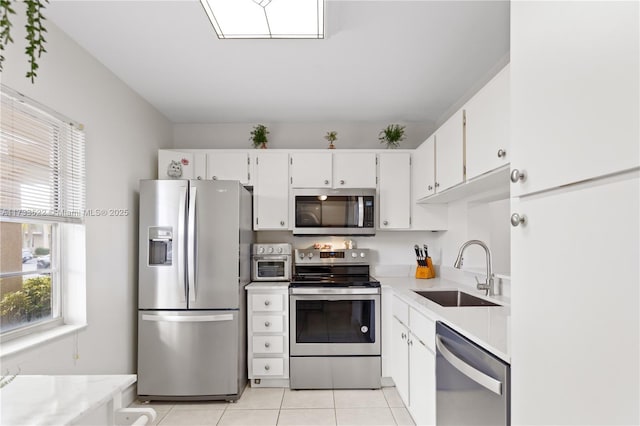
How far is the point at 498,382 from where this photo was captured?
1.26 m

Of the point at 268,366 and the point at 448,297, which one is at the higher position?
the point at 448,297

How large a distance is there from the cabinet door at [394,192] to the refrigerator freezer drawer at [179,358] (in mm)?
1806

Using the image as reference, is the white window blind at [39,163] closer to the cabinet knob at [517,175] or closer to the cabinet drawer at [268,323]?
the cabinet drawer at [268,323]

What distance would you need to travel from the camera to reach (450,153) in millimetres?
2520

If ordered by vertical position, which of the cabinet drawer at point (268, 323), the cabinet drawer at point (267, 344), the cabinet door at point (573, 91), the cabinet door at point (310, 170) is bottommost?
the cabinet drawer at point (267, 344)

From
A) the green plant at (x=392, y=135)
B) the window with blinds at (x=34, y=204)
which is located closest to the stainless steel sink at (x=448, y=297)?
the green plant at (x=392, y=135)

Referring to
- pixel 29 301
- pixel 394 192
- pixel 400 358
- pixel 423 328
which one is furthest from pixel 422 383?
pixel 29 301

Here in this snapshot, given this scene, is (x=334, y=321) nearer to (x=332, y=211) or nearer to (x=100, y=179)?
(x=332, y=211)

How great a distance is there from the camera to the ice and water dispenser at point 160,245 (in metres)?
2.92

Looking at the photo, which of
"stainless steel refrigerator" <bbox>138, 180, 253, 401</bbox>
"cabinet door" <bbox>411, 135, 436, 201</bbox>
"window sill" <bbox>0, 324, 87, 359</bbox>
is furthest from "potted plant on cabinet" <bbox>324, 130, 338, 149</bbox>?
"window sill" <bbox>0, 324, 87, 359</bbox>

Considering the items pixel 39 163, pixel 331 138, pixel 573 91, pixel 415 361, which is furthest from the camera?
pixel 331 138

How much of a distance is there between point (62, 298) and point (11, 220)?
0.69 m

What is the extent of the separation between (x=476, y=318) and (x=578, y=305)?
1086mm

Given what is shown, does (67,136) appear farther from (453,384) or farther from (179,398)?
(453,384)
